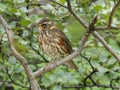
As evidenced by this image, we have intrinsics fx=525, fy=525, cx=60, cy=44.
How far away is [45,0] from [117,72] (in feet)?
3.89

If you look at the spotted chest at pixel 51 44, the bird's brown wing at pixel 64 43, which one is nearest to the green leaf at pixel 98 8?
the bird's brown wing at pixel 64 43

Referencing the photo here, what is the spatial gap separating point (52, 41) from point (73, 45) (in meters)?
0.18

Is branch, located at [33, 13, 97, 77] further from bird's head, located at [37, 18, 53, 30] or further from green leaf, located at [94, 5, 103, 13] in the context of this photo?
bird's head, located at [37, 18, 53, 30]

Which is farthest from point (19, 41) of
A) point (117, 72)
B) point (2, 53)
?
point (117, 72)

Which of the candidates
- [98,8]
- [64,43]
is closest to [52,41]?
[64,43]

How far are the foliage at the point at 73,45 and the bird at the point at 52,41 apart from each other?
0.17ft

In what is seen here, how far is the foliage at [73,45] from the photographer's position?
3.89m

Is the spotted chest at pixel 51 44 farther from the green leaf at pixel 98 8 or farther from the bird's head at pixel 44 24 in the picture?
the green leaf at pixel 98 8

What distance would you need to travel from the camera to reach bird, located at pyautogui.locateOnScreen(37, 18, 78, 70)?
418cm

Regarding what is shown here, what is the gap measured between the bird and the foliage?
0.17 ft

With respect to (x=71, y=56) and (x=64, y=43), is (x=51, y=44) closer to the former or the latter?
(x=64, y=43)

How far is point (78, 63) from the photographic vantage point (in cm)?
422

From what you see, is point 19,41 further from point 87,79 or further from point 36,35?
point 87,79

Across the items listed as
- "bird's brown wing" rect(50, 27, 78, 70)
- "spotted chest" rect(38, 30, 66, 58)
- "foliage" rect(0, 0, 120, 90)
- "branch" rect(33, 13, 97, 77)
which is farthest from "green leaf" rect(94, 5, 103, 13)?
"spotted chest" rect(38, 30, 66, 58)
